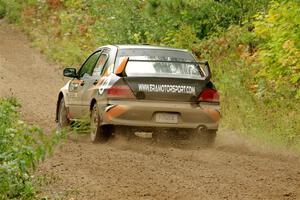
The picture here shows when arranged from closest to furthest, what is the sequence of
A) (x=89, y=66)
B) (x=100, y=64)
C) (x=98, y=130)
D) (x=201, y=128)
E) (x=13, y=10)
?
(x=201, y=128), (x=98, y=130), (x=100, y=64), (x=89, y=66), (x=13, y=10)

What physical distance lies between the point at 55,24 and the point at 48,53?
4.06 metres

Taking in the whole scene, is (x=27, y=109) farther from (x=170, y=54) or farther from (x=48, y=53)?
(x=48, y=53)

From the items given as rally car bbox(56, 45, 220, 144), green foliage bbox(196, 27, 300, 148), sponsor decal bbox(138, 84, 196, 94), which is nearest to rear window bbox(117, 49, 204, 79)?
rally car bbox(56, 45, 220, 144)

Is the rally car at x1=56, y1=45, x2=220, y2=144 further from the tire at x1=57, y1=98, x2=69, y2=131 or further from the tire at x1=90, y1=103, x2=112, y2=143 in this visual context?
the tire at x1=57, y1=98, x2=69, y2=131

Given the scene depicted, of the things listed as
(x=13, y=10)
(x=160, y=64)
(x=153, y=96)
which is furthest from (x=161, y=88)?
(x=13, y=10)

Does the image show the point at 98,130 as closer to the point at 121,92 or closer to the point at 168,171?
the point at 121,92

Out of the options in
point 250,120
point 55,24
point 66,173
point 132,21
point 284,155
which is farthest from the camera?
point 55,24

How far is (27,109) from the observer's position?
1767 centimetres

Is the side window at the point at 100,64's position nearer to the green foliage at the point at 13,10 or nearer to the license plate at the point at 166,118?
the license plate at the point at 166,118

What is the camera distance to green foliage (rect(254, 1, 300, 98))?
13836mm

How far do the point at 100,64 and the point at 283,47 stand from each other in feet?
10.9

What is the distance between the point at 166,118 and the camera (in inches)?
463

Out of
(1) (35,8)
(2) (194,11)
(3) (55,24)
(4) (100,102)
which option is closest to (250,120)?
(4) (100,102)

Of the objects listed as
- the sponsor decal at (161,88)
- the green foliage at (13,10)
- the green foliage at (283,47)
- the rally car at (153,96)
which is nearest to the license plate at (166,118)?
the rally car at (153,96)
